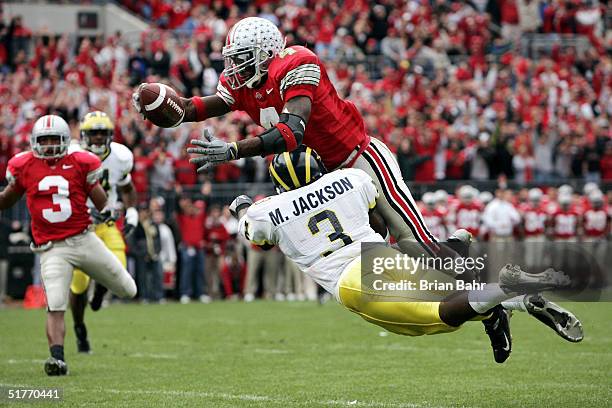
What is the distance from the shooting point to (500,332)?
627 cm

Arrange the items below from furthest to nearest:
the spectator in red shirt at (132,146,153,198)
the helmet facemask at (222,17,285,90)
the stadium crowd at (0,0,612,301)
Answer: the stadium crowd at (0,0,612,301) < the spectator in red shirt at (132,146,153,198) < the helmet facemask at (222,17,285,90)

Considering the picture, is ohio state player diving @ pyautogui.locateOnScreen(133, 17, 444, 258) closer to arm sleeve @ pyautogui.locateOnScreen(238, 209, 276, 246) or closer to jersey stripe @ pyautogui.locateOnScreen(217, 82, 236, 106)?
jersey stripe @ pyautogui.locateOnScreen(217, 82, 236, 106)

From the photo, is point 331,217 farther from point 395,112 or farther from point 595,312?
point 395,112

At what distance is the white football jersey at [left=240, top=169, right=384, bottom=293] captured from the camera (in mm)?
6016

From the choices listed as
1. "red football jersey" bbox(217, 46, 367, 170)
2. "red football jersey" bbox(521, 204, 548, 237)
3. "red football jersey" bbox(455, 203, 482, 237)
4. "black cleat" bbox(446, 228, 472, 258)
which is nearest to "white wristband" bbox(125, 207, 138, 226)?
"red football jersey" bbox(217, 46, 367, 170)

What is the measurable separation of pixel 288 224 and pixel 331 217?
24 cm

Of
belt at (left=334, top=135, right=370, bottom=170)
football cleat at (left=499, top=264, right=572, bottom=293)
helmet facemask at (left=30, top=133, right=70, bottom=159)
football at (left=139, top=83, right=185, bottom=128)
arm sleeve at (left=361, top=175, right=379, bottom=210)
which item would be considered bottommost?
football cleat at (left=499, top=264, right=572, bottom=293)

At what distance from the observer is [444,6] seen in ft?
76.0

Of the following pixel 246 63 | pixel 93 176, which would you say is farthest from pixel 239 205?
pixel 93 176

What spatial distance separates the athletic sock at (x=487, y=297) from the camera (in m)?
5.64

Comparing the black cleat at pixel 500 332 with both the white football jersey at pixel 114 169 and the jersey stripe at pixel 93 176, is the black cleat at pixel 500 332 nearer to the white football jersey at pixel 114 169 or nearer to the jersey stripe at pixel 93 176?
the jersey stripe at pixel 93 176

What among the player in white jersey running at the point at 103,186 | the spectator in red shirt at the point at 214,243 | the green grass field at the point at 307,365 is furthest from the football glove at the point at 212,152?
the spectator in red shirt at the point at 214,243

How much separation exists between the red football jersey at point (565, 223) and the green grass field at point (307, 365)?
4802 mm

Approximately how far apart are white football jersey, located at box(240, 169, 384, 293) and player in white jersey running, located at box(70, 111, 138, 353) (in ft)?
12.5
